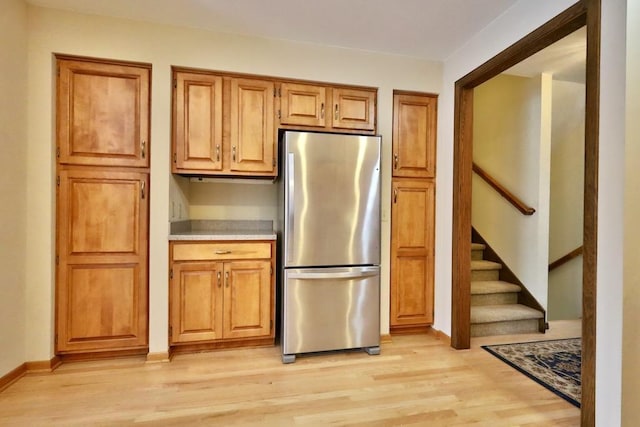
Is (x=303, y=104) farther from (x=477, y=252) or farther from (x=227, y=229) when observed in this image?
(x=477, y=252)

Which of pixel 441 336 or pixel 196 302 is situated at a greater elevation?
pixel 196 302

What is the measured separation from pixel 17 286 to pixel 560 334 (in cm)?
429

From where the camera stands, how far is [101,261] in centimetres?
229

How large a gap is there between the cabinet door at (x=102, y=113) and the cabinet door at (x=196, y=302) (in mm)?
862

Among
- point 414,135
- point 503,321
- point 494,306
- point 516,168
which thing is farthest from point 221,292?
point 516,168

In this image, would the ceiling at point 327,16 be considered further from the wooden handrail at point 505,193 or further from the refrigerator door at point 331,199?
the wooden handrail at point 505,193

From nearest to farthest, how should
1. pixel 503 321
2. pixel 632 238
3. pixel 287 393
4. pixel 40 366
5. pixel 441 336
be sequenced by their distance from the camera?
pixel 632 238 → pixel 287 393 → pixel 40 366 → pixel 441 336 → pixel 503 321

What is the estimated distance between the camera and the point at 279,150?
268cm

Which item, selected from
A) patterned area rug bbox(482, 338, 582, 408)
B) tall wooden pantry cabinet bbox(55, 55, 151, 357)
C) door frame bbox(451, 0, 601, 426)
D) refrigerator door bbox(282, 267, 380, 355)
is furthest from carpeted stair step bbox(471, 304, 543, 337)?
tall wooden pantry cabinet bbox(55, 55, 151, 357)

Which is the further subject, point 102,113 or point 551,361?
point 551,361

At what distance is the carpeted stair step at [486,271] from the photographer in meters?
3.46

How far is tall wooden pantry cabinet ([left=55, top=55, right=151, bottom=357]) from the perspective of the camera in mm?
2248

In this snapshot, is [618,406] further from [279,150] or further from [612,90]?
[279,150]

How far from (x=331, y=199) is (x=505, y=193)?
2.14 meters
